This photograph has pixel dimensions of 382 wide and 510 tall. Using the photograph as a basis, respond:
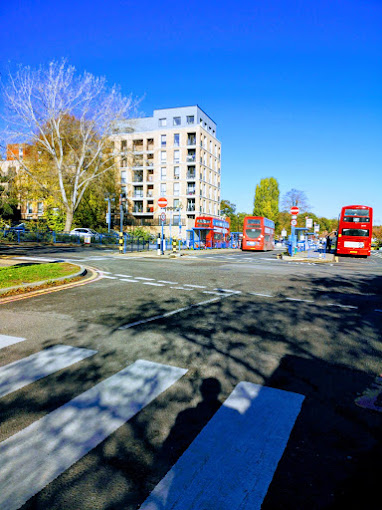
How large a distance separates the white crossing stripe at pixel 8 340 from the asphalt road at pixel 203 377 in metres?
0.21

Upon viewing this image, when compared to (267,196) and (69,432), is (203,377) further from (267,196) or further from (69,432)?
(267,196)

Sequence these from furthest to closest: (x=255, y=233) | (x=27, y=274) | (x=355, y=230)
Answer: (x=255, y=233)
(x=355, y=230)
(x=27, y=274)

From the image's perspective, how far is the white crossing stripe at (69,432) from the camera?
212 centimetres

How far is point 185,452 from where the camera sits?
2395mm

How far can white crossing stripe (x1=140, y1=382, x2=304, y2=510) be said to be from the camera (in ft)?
6.53

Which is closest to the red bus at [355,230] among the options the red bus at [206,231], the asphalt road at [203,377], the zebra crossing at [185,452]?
the red bus at [206,231]

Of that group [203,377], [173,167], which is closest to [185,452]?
[203,377]

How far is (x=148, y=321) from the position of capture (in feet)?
19.0

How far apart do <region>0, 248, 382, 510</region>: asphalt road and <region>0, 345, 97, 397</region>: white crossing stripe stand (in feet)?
0.35

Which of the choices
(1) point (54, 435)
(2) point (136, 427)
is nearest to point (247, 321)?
(2) point (136, 427)

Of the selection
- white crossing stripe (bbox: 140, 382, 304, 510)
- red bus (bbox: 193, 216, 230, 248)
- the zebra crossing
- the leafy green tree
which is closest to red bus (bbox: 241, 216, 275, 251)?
red bus (bbox: 193, 216, 230, 248)

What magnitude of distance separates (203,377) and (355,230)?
1233 inches

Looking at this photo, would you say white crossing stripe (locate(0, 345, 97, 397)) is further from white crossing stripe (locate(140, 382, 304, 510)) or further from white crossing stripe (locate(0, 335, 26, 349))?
white crossing stripe (locate(140, 382, 304, 510))

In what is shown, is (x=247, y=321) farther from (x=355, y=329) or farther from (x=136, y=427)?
(x=136, y=427)
